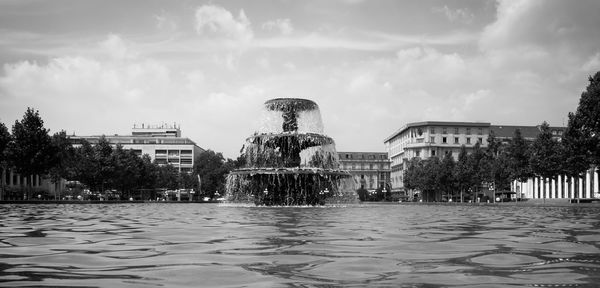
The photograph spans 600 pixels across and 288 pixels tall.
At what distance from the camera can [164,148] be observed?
188 metres

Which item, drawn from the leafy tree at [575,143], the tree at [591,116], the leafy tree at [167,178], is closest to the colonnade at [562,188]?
the leafy tree at [575,143]

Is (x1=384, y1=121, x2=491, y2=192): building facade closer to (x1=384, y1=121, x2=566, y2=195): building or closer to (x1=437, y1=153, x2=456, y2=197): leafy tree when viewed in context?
(x1=384, y1=121, x2=566, y2=195): building

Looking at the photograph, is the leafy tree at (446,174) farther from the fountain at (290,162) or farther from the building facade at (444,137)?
the fountain at (290,162)

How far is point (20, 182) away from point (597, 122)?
91.5 meters

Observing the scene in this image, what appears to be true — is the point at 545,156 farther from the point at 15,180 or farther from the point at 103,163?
the point at 15,180

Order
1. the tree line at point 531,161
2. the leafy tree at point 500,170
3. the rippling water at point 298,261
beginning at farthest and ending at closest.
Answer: the leafy tree at point 500,170 < the tree line at point 531,161 < the rippling water at point 298,261

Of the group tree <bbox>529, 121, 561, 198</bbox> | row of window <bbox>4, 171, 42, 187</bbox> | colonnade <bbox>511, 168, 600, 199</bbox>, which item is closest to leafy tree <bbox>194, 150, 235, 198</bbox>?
row of window <bbox>4, 171, 42, 187</bbox>

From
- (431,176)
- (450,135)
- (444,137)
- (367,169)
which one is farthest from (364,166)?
(431,176)

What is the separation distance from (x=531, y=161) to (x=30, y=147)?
184ft

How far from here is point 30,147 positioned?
6481cm

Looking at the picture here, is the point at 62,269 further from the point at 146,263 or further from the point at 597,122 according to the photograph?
the point at 597,122

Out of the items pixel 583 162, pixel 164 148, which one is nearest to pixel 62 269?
pixel 583 162

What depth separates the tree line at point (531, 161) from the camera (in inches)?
2034

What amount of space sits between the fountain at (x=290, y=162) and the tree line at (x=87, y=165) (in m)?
33.2
